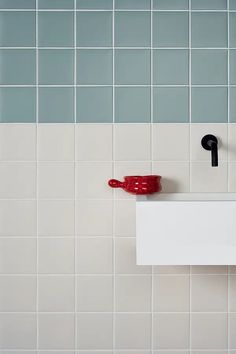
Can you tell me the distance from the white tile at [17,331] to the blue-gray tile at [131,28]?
1.16 m

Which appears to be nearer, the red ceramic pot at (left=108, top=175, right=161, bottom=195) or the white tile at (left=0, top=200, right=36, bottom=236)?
the red ceramic pot at (left=108, top=175, right=161, bottom=195)

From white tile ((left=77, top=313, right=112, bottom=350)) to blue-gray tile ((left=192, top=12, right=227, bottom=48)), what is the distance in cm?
117

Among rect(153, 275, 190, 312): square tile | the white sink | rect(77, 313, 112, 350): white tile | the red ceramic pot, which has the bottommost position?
rect(77, 313, 112, 350): white tile

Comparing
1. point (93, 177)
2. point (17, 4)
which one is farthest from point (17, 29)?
point (93, 177)

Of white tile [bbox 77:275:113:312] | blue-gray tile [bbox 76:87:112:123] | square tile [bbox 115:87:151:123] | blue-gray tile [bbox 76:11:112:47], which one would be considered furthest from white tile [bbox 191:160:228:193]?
blue-gray tile [bbox 76:11:112:47]

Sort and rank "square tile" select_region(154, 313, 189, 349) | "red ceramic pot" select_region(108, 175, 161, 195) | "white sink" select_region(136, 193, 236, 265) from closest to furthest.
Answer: "white sink" select_region(136, 193, 236, 265) → "red ceramic pot" select_region(108, 175, 161, 195) → "square tile" select_region(154, 313, 189, 349)

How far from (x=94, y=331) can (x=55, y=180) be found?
2.05 feet

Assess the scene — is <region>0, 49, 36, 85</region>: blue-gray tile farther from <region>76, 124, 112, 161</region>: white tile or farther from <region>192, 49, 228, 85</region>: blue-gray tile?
<region>192, 49, 228, 85</region>: blue-gray tile

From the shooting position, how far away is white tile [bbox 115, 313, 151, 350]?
69.6 inches

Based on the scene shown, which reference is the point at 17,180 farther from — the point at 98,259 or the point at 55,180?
the point at 98,259

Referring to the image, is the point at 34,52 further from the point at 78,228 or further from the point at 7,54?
the point at 78,228

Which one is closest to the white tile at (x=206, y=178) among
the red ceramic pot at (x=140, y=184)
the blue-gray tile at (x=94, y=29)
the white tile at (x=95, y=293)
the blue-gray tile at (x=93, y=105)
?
the red ceramic pot at (x=140, y=184)

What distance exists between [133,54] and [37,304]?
42.4 inches

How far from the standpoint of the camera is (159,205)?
1.34 metres
